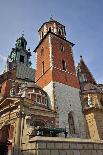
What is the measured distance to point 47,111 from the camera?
827 inches

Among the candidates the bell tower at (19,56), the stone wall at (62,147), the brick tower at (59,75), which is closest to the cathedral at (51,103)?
the brick tower at (59,75)

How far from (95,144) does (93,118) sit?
9.63 metres

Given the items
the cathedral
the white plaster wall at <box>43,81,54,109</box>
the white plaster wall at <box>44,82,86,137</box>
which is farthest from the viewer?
the white plaster wall at <box>43,81,54,109</box>

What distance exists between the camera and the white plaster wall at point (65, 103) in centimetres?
2186

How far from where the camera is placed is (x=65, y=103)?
76.3ft

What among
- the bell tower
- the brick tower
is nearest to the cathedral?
the brick tower

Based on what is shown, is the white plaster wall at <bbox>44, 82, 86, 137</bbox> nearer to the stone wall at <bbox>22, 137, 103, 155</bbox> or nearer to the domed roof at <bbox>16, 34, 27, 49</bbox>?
the stone wall at <bbox>22, 137, 103, 155</bbox>

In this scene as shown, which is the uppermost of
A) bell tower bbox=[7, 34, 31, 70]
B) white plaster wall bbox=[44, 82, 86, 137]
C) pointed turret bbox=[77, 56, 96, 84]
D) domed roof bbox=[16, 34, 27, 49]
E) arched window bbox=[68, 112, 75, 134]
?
domed roof bbox=[16, 34, 27, 49]

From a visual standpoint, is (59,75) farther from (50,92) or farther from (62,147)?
(62,147)

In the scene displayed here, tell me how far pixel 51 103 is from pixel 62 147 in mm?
10953

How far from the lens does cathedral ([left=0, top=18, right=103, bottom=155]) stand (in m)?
18.2

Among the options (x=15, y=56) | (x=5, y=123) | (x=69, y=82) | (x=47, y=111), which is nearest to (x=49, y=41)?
(x=69, y=82)

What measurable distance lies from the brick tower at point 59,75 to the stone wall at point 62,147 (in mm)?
7964

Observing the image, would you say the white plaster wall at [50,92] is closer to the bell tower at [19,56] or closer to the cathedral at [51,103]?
the cathedral at [51,103]
